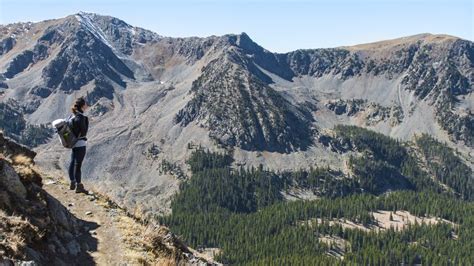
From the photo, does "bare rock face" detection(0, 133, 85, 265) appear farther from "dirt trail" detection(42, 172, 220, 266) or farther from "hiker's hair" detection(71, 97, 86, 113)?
"hiker's hair" detection(71, 97, 86, 113)

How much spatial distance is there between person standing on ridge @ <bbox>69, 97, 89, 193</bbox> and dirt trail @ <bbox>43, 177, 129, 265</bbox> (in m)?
0.62

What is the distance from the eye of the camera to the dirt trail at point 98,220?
20.1 metres

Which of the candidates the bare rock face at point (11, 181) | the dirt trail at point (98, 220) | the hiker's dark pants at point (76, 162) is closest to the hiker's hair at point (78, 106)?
the hiker's dark pants at point (76, 162)

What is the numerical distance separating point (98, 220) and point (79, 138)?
5.22 metres

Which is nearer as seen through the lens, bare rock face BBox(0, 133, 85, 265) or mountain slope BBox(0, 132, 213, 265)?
bare rock face BBox(0, 133, 85, 265)

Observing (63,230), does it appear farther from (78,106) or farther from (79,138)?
(78,106)

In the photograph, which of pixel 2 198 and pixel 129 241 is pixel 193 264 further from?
pixel 2 198

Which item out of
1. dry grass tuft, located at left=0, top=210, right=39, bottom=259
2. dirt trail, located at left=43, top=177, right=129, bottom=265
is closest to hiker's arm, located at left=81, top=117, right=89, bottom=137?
dirt trail, located at left=43, top=177, right=129, bottom=265

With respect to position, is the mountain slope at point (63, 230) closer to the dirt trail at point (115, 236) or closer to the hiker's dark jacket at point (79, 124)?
the dirt trail at point (115, 236)

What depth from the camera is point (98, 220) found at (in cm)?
2405

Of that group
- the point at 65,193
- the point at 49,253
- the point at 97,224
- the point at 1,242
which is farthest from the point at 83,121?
the point at 1,242

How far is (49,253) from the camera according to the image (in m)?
18.1

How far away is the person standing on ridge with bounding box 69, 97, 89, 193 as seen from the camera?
85.8 feet

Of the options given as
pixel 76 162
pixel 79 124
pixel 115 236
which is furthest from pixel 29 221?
pixel 76 162
